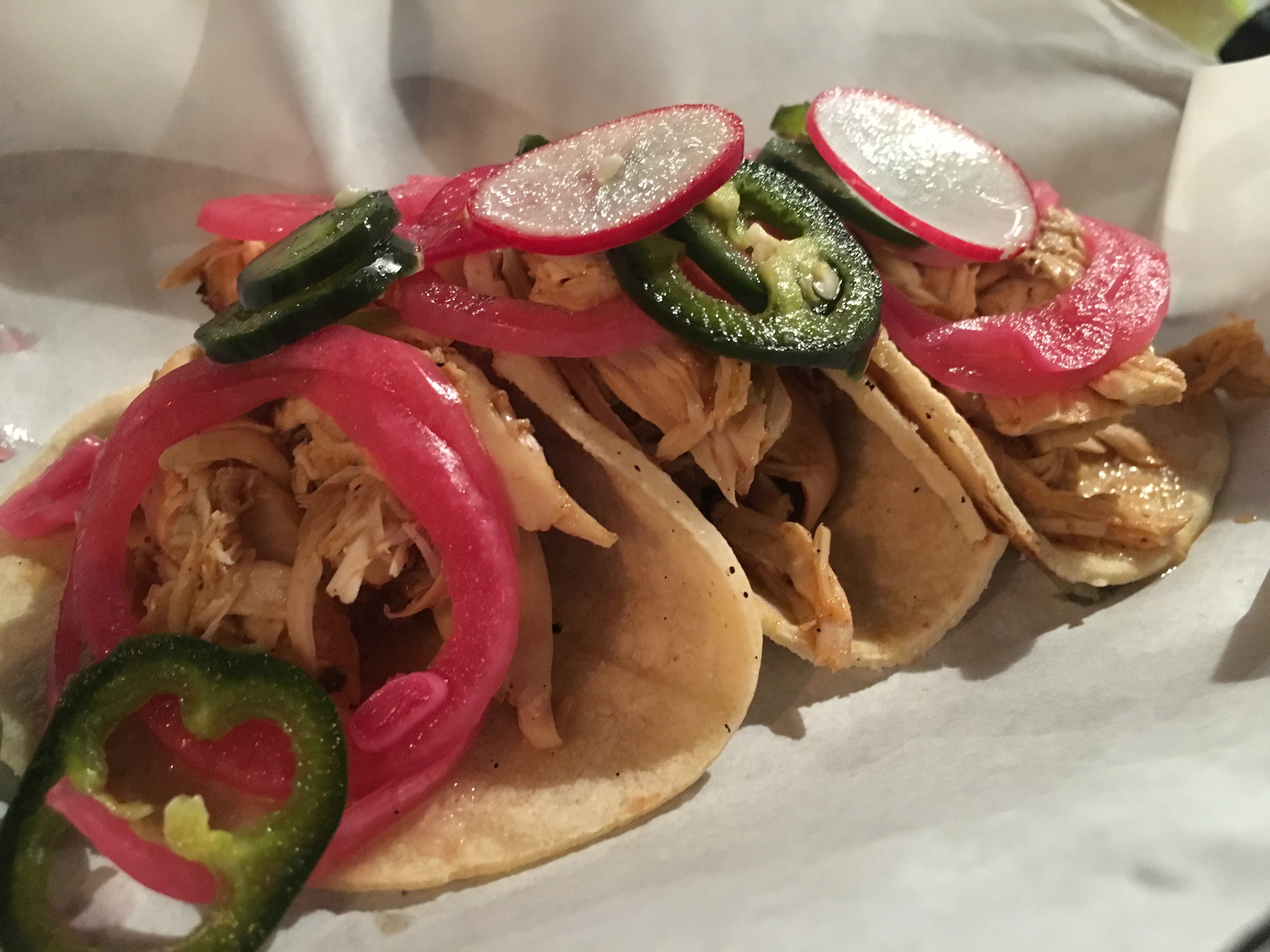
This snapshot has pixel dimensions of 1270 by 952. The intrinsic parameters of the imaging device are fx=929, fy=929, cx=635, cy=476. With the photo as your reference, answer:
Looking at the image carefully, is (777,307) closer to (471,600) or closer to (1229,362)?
(471,600)

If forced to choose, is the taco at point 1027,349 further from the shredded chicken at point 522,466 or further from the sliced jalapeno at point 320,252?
the sliced jalapeno at point 320,252

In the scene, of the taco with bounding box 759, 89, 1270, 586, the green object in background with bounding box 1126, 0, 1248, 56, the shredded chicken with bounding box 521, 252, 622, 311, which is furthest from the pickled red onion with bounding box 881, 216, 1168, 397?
the green object in background with bounding box 1126, 0, 1248, 56

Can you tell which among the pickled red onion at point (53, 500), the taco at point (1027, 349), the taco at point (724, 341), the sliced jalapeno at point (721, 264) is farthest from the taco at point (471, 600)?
the taco at point (1027, 349)

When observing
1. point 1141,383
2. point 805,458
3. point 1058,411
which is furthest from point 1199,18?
point 805,458

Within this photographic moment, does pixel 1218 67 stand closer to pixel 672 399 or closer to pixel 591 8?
pixel 591 8

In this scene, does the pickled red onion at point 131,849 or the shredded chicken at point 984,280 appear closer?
the pickled red onion at point 131,849

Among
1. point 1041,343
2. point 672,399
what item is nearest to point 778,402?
point 672,399
